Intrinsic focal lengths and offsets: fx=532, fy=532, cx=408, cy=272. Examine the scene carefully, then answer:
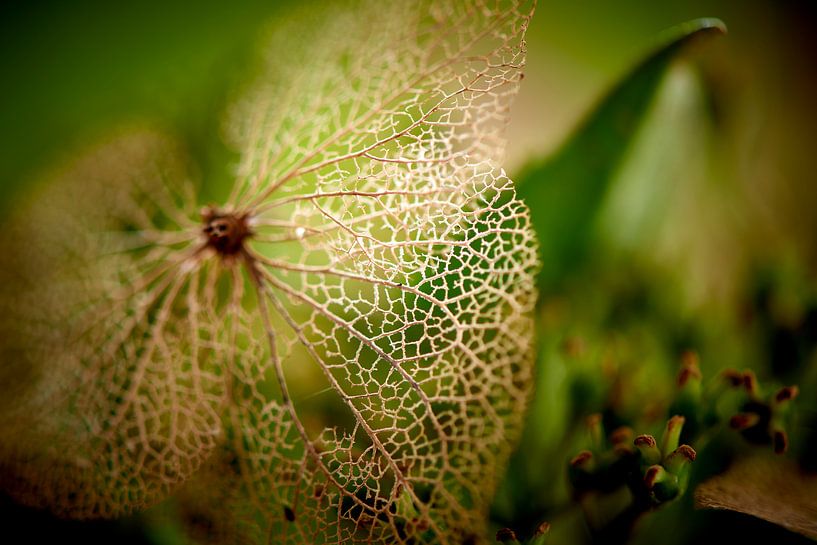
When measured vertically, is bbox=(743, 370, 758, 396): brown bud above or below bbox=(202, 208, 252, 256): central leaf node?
below


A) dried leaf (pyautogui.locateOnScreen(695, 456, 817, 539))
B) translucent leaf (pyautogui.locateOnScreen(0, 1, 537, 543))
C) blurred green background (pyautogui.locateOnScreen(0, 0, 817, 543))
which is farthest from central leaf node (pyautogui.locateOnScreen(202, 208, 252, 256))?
dried leaf (pyautogui.locateOnScreen(695, 456, 817, 539))

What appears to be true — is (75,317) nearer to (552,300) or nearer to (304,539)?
(304,539)

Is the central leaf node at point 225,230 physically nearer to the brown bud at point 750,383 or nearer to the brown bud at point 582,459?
the brown bud at point 582,459

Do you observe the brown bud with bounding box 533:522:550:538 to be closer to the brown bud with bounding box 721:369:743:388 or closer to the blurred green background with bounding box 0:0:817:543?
the blurred green background with bounding box 0:0:817:543

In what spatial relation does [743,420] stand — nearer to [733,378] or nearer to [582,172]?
[733,378]

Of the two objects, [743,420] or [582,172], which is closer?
[743,420]

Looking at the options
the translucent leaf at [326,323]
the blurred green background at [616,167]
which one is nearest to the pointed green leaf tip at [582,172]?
the blurred green background at [616,167]

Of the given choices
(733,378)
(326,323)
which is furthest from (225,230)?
(733,378)
